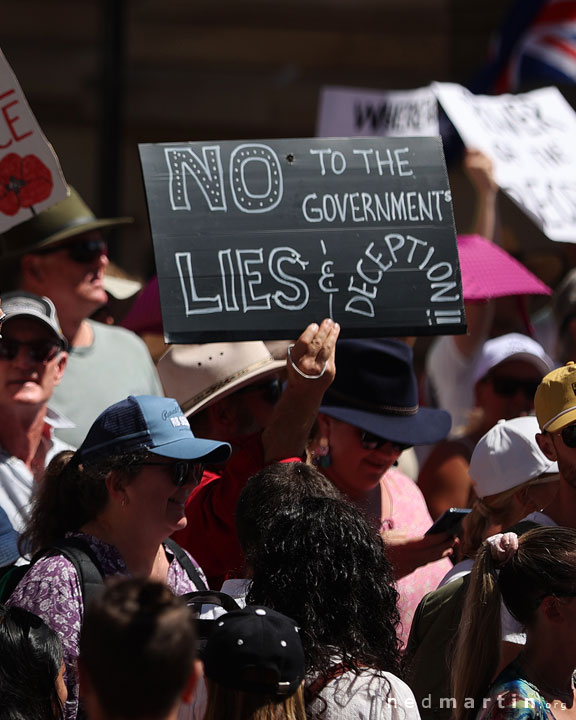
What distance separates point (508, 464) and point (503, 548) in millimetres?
814

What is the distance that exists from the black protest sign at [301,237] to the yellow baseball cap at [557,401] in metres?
0.35

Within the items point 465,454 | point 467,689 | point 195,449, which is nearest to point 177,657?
point 467,689

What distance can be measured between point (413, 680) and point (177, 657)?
137 cm

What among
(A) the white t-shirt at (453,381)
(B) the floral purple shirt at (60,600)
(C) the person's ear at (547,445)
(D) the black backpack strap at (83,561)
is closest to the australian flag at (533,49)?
(A) the white t-shirt at (453,381)

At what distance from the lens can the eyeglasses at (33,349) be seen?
13.1ft

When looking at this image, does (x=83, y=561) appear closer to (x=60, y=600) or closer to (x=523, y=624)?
(x=60, y=600)


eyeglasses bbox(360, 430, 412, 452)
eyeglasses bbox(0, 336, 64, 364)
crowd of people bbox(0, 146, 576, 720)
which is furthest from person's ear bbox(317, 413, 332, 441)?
eyeglasses bbox(0, 336, 64, 364)

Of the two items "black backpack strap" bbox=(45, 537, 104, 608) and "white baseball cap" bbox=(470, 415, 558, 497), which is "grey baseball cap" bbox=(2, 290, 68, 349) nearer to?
"black backpack strap" bbox=(45, 537, 104, 608)

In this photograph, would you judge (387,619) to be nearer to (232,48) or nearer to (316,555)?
(316,555)

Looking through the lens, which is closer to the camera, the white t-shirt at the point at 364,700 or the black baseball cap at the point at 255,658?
the black baseball cap at the point at 255,658

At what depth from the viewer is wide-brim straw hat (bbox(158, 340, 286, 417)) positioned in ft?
12.9

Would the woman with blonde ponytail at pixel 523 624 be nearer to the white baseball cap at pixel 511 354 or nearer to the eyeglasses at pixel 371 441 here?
the eyeglasses at pixel 371 441

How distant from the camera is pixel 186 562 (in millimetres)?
3227

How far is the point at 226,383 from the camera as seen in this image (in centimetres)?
394
